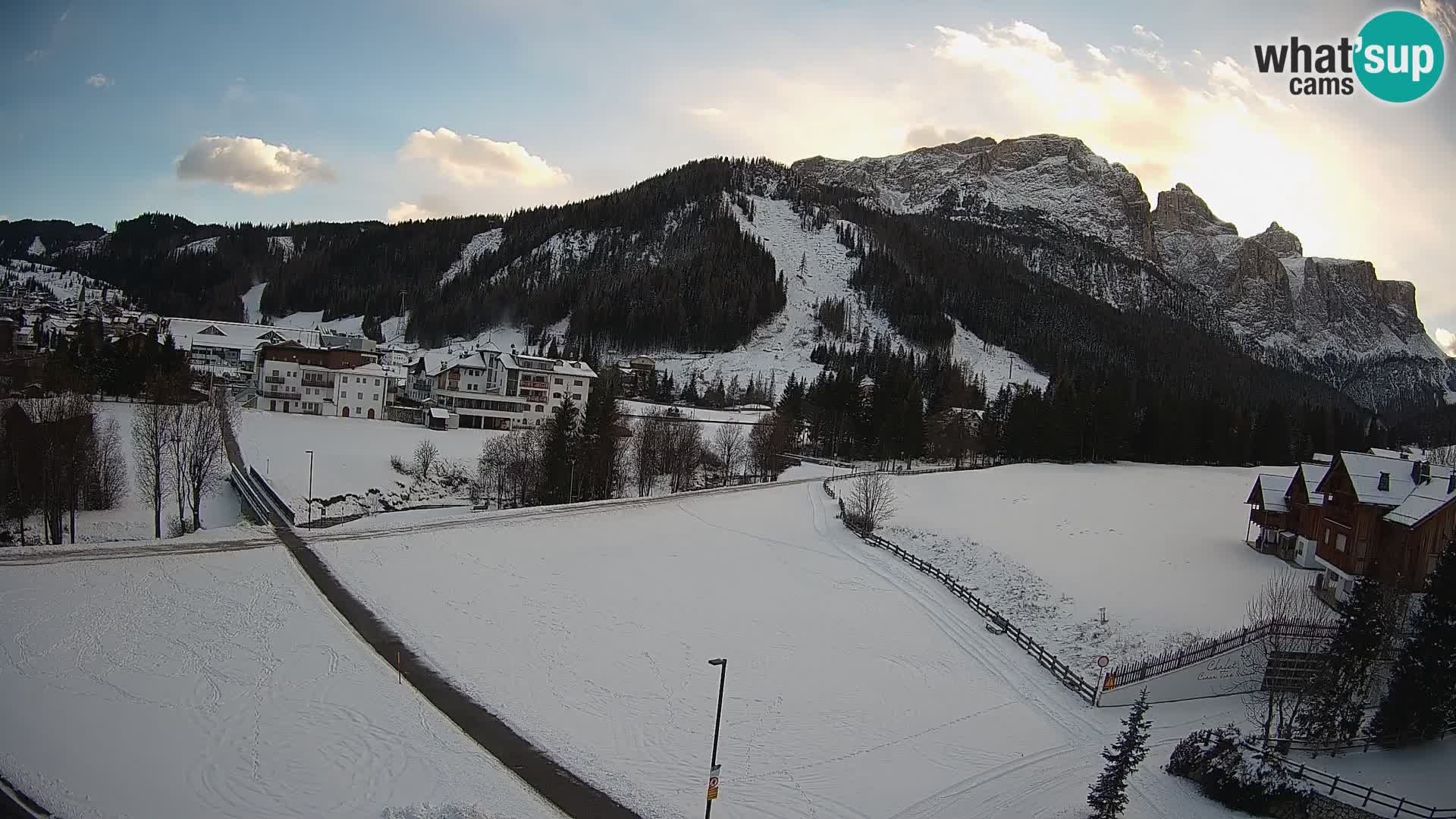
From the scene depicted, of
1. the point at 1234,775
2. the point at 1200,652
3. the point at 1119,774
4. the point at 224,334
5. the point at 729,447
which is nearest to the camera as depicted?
the point at 1119,774

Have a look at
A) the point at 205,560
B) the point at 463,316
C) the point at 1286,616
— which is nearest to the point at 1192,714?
the point at 1286,616

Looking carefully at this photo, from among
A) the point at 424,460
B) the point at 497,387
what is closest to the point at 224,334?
the point at 497,387

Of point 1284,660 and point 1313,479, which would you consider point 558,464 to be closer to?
point 1284,660

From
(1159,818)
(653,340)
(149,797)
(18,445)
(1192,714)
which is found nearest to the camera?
(149,797)

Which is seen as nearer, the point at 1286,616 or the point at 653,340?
the point at 1286,616

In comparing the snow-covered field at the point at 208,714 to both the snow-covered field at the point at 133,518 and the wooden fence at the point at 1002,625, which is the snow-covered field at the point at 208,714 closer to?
the snow-covered field at the point at 133,518

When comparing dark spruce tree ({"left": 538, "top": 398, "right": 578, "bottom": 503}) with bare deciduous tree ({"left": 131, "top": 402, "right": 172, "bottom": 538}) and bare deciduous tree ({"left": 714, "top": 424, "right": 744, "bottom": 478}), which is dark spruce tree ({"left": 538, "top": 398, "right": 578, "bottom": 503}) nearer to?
bare deciduous tree ({"left": 714, "top": 424, "right": 744, "bottom": 478})

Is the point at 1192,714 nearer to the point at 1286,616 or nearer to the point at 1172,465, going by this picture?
the point at 1286,616
